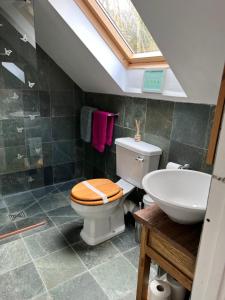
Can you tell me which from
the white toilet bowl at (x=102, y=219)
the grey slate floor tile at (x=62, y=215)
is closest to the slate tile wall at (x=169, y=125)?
the white toilet bowl at (x=102, y=219)

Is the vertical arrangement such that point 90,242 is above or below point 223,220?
below

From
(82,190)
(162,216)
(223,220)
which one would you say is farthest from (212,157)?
(82,190)

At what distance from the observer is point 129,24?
1841mm

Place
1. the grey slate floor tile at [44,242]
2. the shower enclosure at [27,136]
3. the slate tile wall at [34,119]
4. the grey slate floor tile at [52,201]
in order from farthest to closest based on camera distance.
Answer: the grey slate floor tile at [52,201], the slate tile wall at [34,119], the shower enclosure at [27,136], the grey slate floor tile at [44,242]

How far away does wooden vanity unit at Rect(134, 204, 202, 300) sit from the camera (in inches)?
34.7

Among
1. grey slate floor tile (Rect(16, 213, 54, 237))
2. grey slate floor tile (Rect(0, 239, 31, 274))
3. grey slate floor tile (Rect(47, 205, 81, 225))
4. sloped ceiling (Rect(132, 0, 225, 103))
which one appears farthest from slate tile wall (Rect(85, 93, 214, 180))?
grey slate floor tile (Rect(0, 239, 31, 274))

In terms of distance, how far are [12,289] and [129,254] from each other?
0.89 meters

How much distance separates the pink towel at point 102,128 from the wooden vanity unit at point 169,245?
1393 millimetres

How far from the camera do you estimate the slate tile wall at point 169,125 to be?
1.58m

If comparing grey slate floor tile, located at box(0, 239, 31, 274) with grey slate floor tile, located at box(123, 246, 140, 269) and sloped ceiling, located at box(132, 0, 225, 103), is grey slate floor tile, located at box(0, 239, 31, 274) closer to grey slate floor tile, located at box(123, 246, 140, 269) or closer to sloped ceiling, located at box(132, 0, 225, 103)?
grey slate floor tile, located at box(123, 246, 140, 269)

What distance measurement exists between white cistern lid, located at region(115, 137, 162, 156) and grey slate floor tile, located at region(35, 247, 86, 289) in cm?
101

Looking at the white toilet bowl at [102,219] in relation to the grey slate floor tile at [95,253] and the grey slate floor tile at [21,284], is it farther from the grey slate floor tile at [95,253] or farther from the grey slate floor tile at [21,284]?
the grey slate floor tile at [21,284]

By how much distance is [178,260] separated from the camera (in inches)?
36.5

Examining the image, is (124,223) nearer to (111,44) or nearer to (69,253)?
(69,253)
